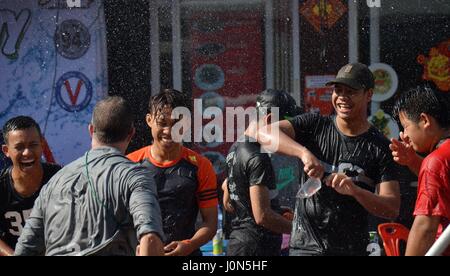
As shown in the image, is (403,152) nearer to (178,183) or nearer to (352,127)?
(352,127)

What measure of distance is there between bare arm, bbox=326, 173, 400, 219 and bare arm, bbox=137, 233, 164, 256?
1.19 metres

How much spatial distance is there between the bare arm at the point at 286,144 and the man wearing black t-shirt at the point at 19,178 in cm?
133

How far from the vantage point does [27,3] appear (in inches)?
378

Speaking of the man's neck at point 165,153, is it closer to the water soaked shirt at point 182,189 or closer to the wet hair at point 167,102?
the water soaked shirt at point 182,189

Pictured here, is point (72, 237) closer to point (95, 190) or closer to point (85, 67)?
point (95, 190)

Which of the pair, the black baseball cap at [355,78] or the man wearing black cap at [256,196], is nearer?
the black baseball cap at [355,78]

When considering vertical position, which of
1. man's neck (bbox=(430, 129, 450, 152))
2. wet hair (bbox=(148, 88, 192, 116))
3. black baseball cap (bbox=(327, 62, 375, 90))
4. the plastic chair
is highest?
black baseball cap (bbox=(327, 62, 375, 90))

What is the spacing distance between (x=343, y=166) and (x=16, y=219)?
1.97 meters

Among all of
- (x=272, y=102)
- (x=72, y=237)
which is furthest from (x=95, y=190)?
(x=272, y=102)

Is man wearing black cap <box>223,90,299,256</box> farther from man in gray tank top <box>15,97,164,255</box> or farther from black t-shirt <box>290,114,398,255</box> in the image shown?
man in gray tank top <box>15,97,164,255</box>

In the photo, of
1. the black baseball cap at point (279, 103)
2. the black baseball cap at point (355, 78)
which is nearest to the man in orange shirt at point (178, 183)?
the black baseball cap at point (279, 103)

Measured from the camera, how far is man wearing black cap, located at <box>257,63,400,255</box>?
5141 millimetres

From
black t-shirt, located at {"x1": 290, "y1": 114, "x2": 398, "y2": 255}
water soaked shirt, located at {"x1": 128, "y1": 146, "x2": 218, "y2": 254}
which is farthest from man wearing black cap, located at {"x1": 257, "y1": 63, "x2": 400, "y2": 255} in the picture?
water soaked shirt, located at {"x1": 128, "y1": 146, "x2": 218, "y2": 254}

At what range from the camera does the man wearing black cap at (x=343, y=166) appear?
16.9 feet
